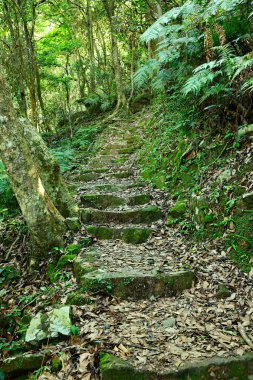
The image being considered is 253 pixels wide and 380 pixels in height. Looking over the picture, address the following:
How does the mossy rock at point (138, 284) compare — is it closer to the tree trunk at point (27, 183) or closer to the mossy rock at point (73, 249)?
the mossy rock at point (73, 249)

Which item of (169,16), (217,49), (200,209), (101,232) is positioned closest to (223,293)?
(200,209)

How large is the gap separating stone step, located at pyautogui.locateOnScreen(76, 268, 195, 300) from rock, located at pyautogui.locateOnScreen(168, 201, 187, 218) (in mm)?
1471

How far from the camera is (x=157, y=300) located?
3.49 meters

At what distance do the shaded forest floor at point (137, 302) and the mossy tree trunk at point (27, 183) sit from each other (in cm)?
27

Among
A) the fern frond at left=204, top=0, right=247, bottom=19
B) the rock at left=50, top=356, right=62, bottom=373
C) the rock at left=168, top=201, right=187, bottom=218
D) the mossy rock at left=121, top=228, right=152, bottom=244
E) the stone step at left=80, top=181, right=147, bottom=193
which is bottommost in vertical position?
the rock at left=50, top=356, right=62, bottom=373

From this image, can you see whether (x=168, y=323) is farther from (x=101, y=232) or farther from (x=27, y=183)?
(x=27, y=183)

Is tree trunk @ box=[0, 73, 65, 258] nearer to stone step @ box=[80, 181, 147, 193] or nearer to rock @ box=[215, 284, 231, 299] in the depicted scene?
stone step @ box=[80, 181, 147, 193]

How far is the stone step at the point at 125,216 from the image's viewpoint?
520cm

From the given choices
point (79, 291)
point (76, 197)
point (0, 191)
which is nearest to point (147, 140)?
point (76, 197)

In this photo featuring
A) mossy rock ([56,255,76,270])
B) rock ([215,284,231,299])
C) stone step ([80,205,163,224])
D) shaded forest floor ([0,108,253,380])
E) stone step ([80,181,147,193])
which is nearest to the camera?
shaded forest floor ([0,108,253,380])

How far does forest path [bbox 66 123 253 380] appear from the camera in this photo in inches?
99.0

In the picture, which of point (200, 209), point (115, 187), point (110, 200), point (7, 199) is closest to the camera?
point (200, 209)

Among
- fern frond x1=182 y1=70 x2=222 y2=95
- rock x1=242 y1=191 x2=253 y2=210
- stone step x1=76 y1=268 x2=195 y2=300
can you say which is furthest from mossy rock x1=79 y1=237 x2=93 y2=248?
fern frond x1=182 y1=70 x2=222 y2=95

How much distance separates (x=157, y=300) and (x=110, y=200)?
2717mm
